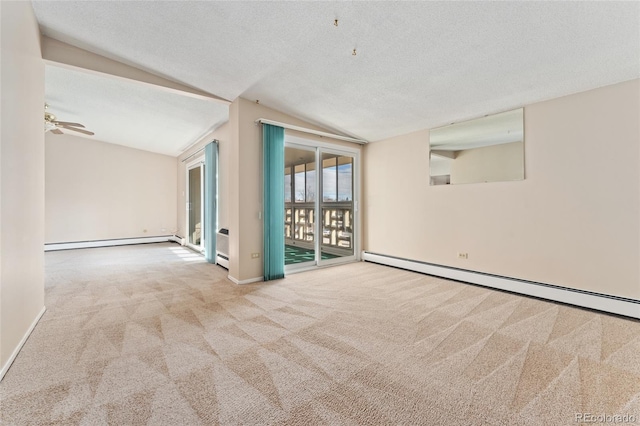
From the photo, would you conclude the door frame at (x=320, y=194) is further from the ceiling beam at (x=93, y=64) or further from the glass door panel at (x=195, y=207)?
the glass door panel at (x=195, y=207)

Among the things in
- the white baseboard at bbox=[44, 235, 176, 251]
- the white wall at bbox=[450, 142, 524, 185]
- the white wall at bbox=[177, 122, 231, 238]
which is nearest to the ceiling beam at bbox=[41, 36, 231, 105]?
the white wall at bbox=[177, 122, 231, 238]

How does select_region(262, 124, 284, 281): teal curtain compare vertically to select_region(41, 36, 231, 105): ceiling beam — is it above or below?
below

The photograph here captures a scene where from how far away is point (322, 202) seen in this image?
5215mm

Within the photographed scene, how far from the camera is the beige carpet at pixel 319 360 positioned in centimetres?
157

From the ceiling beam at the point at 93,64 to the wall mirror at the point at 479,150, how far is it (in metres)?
3.91

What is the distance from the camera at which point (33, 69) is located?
264 cm

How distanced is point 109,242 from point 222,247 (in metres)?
5.02

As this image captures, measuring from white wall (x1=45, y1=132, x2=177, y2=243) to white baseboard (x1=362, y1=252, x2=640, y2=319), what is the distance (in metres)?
7.67

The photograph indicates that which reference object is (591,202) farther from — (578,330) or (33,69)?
(33,69)

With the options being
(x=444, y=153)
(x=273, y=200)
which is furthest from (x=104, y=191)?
(x=444, y=153)

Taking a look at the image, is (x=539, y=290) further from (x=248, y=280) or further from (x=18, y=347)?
(x=18, y=347)
